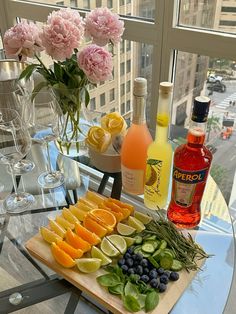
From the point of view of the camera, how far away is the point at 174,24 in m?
1.30

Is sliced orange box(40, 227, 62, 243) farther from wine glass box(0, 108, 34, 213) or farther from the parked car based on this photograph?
the parked car

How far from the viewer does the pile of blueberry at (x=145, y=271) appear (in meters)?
0.73

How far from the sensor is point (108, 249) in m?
0.80

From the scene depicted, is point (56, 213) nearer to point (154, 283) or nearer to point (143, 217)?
point (143, 217)

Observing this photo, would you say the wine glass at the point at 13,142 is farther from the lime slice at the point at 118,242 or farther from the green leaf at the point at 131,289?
the green leaf at the point at 131,289

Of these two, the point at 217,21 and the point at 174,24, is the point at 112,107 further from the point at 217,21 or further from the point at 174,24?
the point at 217,21

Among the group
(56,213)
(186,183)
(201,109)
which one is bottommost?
(56,213)

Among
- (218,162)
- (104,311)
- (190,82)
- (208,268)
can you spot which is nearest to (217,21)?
(190,82)

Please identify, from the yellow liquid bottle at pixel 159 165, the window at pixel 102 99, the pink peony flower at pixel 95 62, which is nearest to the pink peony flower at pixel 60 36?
the pink peony flower at pixel 95 62

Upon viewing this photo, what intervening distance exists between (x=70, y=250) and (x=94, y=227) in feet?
0.29

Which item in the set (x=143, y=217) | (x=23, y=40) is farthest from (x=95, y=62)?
(x=143, y=217)

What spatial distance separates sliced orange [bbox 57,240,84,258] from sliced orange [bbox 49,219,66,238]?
0.03 meters

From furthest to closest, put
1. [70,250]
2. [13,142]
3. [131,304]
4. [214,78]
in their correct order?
[214,78] < [13,142] < [70,250] < [131,304]

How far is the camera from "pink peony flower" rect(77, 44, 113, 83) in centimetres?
90
